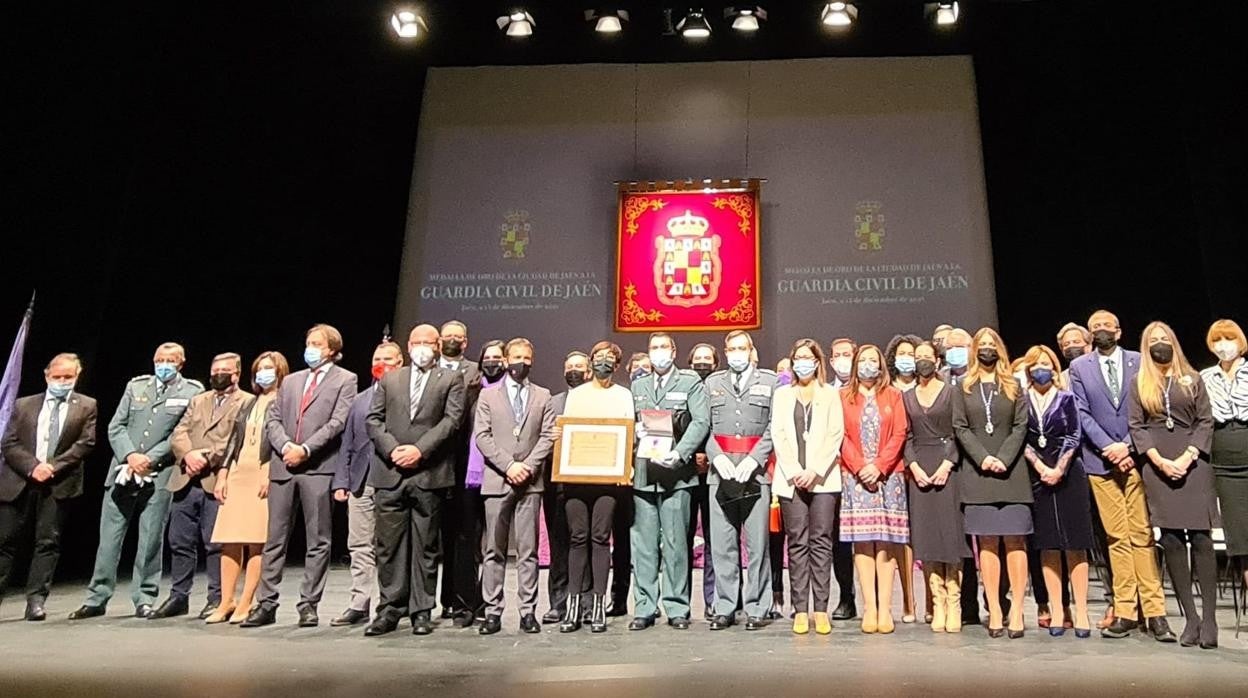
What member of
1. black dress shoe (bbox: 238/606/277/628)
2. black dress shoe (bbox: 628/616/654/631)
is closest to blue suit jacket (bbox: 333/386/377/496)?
black dress shoe (bbox: 238/606/277/628)

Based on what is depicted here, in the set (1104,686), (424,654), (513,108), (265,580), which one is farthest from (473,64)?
(1104,686)

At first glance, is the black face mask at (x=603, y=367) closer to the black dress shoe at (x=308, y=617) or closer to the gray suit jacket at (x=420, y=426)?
the gray suit jacket at (x=420, y=426)

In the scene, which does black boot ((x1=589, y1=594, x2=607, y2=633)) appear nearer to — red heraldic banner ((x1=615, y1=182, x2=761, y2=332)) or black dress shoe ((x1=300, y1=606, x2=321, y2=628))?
black dress shoe ((x1=300, y1=606, x2=321, y2=628))

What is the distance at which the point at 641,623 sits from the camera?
4793mm

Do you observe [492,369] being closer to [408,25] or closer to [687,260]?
[687,260]

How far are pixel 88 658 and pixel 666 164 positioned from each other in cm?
726

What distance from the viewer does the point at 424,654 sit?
4.01 meters

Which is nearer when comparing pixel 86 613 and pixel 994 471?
pixel 994 471

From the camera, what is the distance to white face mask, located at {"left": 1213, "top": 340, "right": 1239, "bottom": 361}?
14.9ft

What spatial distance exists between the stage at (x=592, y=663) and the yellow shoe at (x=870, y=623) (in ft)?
0.39

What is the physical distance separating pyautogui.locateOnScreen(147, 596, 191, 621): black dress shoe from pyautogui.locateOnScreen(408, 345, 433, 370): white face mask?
6.82 ft

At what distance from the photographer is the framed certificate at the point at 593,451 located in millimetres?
4832

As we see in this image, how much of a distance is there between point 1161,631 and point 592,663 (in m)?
2.88

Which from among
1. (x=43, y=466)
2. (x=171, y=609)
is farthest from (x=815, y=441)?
(x=43, y=466)
